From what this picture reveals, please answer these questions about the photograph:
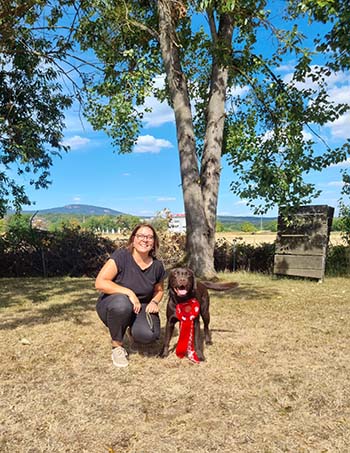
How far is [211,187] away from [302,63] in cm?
354

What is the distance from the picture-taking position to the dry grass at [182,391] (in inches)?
107

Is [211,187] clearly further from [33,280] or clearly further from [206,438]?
[206,438]

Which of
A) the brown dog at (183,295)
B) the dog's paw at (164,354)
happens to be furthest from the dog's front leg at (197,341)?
the dog's paw at (164,354)

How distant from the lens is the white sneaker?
13.4ft

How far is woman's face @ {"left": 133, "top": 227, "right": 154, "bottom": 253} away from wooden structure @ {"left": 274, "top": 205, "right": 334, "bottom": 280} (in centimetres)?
739

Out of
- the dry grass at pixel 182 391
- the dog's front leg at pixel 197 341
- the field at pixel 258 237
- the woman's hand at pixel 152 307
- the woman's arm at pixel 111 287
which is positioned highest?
the field at pixel 258 237

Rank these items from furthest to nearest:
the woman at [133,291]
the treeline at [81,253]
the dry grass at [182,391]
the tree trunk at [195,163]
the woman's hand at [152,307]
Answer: the treeline at [81,253] < the tree trunk at [195,163] < the woman's hand at [152,307] < the woman at [133,291] < the dry grass at [182,391]

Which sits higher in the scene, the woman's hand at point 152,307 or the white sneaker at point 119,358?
the woman's hand at point 152,307

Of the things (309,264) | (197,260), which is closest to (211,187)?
(197,260)

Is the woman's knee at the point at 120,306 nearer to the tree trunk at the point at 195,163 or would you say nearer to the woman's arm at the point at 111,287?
the woman's arm at the point at 111,287

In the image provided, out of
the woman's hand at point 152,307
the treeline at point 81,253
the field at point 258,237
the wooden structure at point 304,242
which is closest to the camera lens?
the woman's hand at point 152,307

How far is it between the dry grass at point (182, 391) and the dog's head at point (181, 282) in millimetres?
751

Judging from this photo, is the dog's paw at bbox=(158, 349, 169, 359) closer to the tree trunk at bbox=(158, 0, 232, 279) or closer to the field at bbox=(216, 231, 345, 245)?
the tree trunk at bbox=(158, 0, 232, 279)

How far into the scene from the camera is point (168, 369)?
13.2 ft
